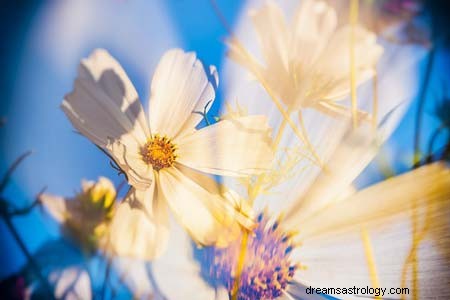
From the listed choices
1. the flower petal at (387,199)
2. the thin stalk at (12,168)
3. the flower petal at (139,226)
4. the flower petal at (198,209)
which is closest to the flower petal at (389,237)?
the flower petal at (387,199)

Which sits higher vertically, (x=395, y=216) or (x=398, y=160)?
(x=398, y=160)

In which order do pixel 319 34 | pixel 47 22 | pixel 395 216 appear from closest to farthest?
pixel 47 22 → pixel 319 34 → pixel 395 216

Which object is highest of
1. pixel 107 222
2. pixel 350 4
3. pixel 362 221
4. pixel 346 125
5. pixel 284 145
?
pixel 350 4

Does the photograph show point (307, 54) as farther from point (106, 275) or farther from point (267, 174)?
point (106, 275)

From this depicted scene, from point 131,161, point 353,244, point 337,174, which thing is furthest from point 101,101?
point 353,244

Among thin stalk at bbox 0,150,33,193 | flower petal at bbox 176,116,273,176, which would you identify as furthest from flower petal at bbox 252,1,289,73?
thin stalk at bbox 0,150,33,193

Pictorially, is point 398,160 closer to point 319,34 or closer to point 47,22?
point 319,34

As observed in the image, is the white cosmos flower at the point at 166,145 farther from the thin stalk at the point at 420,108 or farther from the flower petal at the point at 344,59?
the thin stalk at the point at 420,108

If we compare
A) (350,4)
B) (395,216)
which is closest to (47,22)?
(350,4)
